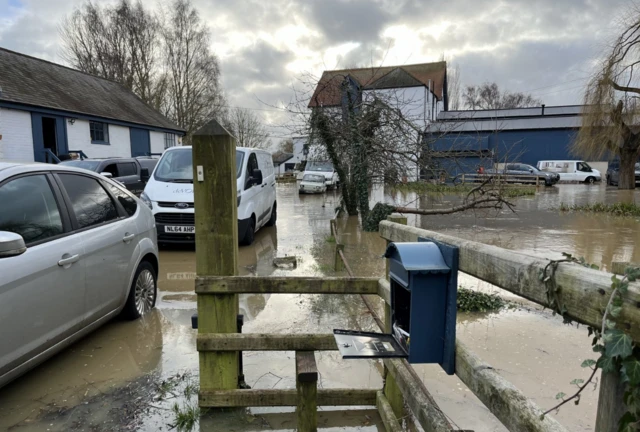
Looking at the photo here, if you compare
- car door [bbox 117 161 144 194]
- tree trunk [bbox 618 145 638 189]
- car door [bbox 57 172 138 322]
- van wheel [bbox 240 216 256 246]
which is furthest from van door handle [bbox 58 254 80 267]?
tree trunk [bbox 618 145 638 189]

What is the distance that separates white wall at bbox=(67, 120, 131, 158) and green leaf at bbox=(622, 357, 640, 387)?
24.0 meters

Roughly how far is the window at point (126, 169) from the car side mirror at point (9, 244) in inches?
456

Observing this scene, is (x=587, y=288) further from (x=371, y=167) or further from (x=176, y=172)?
(x=371, y=167)

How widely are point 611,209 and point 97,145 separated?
24286 mm

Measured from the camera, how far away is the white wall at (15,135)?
56.3 feet

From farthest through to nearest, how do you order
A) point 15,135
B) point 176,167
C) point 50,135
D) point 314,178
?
point 314,178 < point 50,135 < point 15,135 < point 176,167

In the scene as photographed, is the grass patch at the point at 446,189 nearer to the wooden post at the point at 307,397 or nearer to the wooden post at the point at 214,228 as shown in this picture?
the wooden post at the point at 214,228

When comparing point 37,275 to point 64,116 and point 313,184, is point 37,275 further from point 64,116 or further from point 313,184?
point 64,116

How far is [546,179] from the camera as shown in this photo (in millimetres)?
31125

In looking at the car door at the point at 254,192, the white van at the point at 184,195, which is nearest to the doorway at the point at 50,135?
the white van at the point at 184,195

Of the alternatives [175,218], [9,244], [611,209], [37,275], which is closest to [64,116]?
[175,218]

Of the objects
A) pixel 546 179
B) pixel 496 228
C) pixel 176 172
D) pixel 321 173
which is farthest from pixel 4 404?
pixel 546 179

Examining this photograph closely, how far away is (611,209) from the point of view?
15812 mm

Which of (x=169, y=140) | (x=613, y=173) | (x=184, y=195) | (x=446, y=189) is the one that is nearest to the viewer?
(x=184, y=195)
